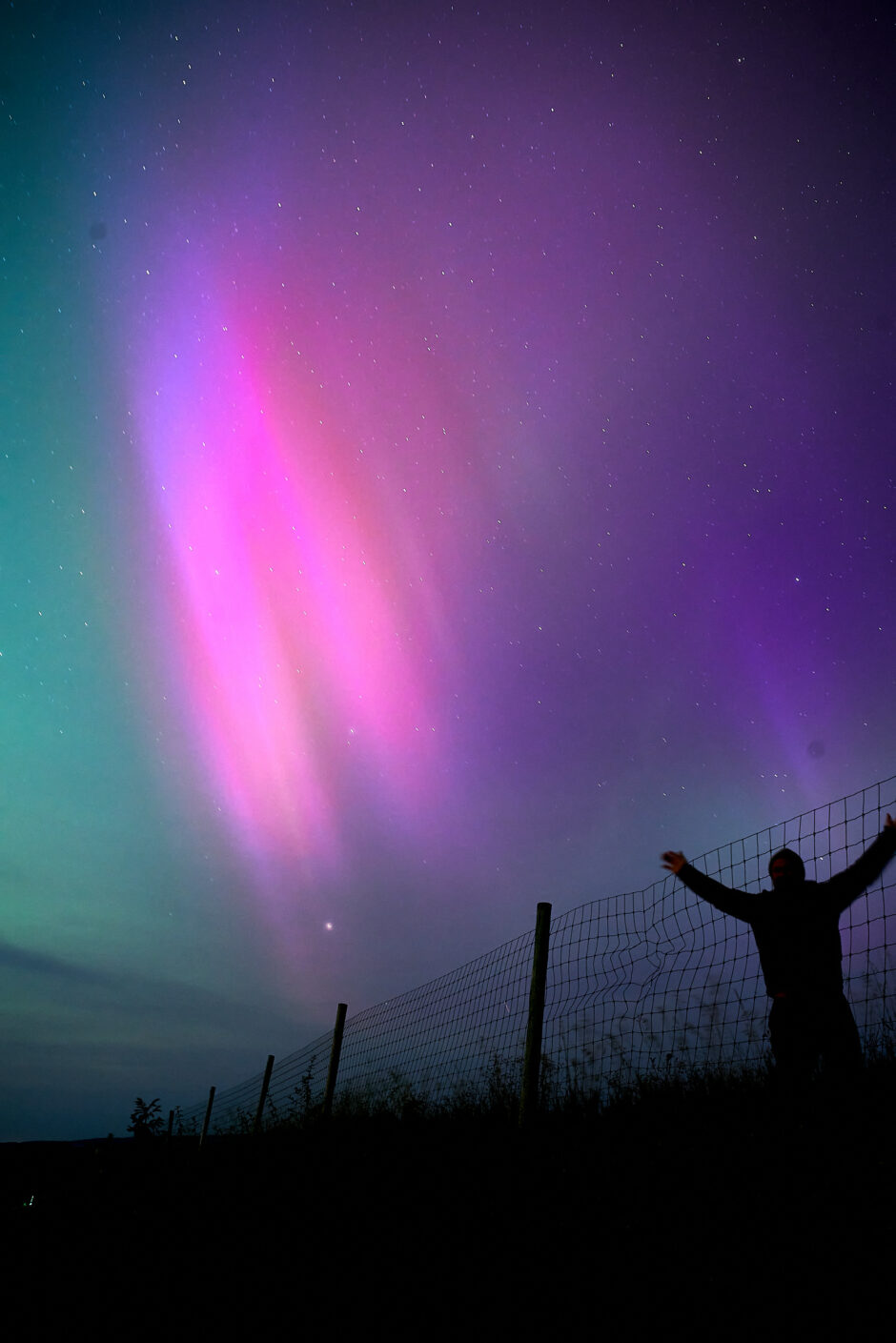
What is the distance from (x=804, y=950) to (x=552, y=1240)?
1961mm

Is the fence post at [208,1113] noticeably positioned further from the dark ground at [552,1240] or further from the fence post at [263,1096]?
the dark ground at [552,1240]

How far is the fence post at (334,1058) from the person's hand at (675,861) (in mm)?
6281

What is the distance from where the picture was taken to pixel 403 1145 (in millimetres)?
5691

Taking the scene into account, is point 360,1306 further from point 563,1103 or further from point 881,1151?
point 563,1103

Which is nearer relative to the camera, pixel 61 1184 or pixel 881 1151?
pixel 881 1151

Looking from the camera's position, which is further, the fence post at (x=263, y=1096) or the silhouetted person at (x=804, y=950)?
the fence post at (x=263, y=1096)

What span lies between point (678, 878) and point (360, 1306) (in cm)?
282

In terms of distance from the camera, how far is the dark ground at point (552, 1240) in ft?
7.30

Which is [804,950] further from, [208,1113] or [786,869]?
[208,1113]

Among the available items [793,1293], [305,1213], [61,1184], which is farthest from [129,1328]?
[61,1184]

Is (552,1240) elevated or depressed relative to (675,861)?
depressed

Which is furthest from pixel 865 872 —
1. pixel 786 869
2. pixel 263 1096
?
pixel 263 1096

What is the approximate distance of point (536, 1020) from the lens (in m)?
4.85

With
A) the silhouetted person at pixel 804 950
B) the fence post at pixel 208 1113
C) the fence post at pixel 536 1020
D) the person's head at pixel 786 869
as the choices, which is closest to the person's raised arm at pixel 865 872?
the silhouetted person at pixel 804 950
